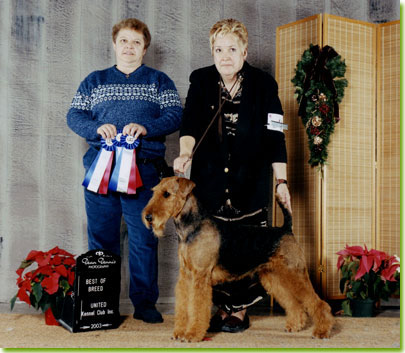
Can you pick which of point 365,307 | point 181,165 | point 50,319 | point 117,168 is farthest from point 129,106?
point 365,307

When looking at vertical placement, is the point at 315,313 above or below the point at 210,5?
below

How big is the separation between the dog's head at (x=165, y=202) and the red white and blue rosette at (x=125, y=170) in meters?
0.47

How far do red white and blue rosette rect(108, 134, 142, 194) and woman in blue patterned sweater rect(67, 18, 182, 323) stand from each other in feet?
0.27

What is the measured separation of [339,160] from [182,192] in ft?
4.12

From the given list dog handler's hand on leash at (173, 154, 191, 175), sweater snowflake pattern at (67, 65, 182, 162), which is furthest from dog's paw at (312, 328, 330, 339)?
sweater snowflake pattern at (67, 65, 182, 162)

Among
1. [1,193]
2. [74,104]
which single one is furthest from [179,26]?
[1,193]

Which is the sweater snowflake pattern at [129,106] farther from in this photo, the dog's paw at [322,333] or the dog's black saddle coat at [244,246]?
the dog's paw at [322,333]

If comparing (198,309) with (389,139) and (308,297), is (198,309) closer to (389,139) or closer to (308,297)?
(308,297)

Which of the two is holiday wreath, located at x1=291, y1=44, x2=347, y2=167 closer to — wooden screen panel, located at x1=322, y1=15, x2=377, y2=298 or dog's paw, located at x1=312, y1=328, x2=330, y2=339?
wooden screen panel, located at x1=322, y1=15, x2=377, y2=298

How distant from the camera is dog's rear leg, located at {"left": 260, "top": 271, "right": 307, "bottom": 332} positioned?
212 centimetres

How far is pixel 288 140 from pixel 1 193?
1860 mm

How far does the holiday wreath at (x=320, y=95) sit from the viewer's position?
2.71m

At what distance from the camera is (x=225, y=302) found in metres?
2.28

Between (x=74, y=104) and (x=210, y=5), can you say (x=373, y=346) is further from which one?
(x=210, y=5)
